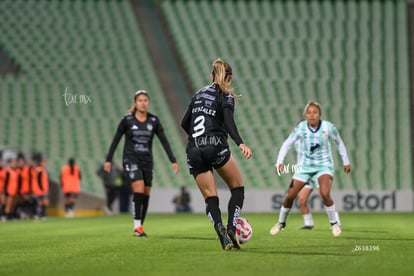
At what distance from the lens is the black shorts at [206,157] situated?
9.35 metres

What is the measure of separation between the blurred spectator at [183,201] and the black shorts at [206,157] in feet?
55.9

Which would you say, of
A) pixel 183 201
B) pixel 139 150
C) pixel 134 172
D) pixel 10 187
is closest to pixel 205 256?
pixel 134 172

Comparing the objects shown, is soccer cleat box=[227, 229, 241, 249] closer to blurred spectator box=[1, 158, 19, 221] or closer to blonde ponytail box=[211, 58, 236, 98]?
blonde ponytail box=[211, 58, 236, 98]

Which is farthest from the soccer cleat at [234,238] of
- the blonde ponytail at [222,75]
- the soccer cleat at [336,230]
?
the soccer cleat at [336,230]

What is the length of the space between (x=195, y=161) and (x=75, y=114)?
71.3 feet

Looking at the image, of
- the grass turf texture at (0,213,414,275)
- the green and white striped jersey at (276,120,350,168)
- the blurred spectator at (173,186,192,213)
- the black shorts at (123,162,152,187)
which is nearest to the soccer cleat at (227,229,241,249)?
the grass turf texture at (0,213,414,275)

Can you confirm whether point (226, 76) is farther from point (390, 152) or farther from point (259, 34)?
point (259, 34)

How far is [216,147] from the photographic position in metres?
9.36

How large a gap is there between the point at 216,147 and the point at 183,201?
57.0 feet

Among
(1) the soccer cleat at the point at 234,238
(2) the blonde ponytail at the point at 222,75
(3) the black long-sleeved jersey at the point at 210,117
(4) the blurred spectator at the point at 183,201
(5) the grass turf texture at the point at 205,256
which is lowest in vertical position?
(5) the grass turf texture at the point at 205,256

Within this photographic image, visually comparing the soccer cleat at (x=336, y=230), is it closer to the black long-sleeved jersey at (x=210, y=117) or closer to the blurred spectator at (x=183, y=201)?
the black long-sleeved jersey at (x=210, y=117)

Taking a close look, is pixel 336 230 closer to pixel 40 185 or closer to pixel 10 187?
pixel 40 185

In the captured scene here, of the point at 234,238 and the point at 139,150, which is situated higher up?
the point at 139,150

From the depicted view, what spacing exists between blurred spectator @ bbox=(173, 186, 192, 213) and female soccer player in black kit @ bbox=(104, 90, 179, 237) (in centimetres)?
1304
